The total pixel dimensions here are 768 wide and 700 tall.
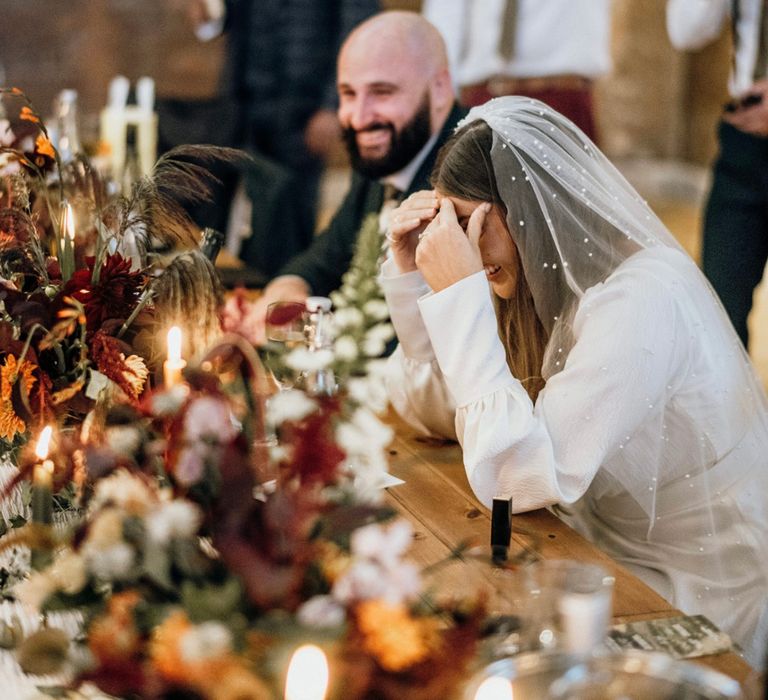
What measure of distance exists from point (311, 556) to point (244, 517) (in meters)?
0.06

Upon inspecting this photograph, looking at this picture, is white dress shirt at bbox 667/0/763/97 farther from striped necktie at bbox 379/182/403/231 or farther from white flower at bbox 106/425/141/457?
white flower at bbox 106/425/141/457

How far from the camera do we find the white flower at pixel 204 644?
2.77ft

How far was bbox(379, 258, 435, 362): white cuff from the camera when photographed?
2.13 m

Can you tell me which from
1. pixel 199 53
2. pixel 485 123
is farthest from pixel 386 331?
pixel 199 53

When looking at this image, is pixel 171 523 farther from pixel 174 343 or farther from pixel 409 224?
pixel 409 224

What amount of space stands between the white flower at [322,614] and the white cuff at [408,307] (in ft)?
4.14

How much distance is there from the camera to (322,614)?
0.88 m

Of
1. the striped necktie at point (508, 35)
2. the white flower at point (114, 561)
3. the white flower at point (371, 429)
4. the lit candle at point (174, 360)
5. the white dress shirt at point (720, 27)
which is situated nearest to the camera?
the white flower at point (114, 561)

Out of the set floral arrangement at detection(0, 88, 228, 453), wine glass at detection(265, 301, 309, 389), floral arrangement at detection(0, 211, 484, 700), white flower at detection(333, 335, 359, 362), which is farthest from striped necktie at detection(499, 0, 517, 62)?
floral arrangement at detection(0, 211, 484, 700)

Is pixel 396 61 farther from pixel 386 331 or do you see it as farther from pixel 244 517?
pixel 244 517

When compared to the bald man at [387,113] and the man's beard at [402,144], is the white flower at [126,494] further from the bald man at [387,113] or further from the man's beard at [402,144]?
the man's beard at [402,144]

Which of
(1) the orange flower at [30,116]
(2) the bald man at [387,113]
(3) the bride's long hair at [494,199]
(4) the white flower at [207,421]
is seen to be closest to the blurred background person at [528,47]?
(2) the bald man at [387,113]

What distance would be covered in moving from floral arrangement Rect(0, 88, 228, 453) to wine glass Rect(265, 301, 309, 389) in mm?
186

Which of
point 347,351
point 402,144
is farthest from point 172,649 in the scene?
point 402,144
